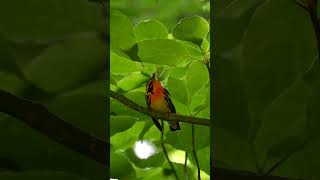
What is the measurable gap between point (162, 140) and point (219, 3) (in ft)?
0.78

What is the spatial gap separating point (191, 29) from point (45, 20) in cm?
20

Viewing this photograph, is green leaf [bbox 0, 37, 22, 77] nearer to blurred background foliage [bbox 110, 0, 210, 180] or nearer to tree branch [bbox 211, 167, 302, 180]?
blurred background foliage [bbox 110, 0, 210, 180]

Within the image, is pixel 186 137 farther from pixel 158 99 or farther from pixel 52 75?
pixel 52 75

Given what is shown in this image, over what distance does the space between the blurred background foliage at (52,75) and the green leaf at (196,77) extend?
0.13 meters

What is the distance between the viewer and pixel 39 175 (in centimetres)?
63

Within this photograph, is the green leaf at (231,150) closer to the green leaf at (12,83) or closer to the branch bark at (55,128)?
the branch bark at (55,128)

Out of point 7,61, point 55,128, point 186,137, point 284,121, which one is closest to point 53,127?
point 55,128

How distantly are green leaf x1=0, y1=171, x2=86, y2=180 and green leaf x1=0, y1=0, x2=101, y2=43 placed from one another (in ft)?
0.58

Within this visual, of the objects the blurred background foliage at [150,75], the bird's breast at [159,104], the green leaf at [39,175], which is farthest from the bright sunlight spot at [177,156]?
the green leaf at [39,175]

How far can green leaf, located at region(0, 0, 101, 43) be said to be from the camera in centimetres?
65

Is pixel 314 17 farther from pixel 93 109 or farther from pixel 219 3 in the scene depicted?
pixel 93 109

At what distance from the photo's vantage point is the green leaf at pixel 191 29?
682mm

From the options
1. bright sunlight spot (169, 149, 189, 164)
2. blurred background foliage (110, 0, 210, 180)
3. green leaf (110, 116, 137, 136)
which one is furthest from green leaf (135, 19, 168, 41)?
bright sunlight spot (169, 149, 189, 164)

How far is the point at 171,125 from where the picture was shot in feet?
2.47
